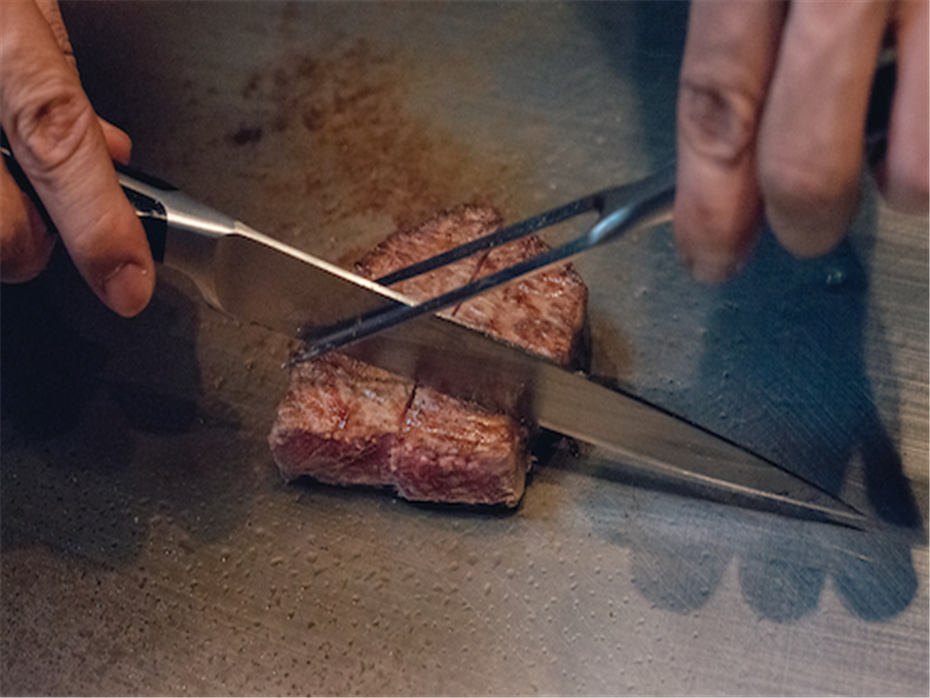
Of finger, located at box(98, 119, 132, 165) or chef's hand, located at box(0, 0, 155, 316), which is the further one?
finger, located at box(98, 119, 132, 165)


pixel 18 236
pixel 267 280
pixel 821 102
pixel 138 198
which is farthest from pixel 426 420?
pixel 821 102

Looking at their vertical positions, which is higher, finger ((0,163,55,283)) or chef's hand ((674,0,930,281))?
chef's hand ((674,0,930,281))

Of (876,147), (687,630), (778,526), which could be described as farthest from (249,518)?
(876,147)

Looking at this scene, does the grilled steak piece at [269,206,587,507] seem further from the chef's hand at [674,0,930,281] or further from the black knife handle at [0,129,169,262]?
the chef's hand at [674,0,930,281]

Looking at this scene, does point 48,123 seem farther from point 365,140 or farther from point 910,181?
point 910,181

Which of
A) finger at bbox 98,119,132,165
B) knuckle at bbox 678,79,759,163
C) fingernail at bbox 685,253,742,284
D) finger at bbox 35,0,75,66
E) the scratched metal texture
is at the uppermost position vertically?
knuckle at bbox 678,79,759,163

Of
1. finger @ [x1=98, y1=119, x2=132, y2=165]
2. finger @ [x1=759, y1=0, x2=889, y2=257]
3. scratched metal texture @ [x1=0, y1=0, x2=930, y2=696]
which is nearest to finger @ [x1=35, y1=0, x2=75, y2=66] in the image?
finger @ [x1=98, y1=119, x2=132, y2=165]

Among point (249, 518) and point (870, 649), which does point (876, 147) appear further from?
point (249, 518)
